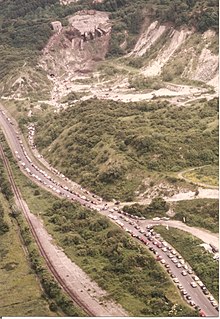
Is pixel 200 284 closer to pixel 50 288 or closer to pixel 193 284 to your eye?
pixel 193 284

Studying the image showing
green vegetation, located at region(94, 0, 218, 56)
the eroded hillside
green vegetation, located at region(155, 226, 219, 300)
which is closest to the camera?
green vegetation, located at region(155, 226, 219, 300)

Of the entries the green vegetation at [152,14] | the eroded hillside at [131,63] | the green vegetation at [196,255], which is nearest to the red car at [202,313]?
the green vegetation at [196,255]

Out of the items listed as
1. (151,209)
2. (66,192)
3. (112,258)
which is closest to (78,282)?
(112,258)

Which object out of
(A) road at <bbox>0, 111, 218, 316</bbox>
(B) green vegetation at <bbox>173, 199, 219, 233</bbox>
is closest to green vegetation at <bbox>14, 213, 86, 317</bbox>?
(A) road at <bbox>0, 111, 218, 316</bbox>

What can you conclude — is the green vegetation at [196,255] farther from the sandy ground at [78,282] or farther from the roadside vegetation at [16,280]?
the roadside vegetation at [16,280]

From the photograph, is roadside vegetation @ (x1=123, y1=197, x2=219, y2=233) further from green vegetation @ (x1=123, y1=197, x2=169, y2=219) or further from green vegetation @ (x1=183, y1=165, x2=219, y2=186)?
green vegetation @ (x1=183, y1=165, x2=219, y2=186)

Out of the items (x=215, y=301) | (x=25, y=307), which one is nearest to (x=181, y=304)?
(x=215, y=301)
